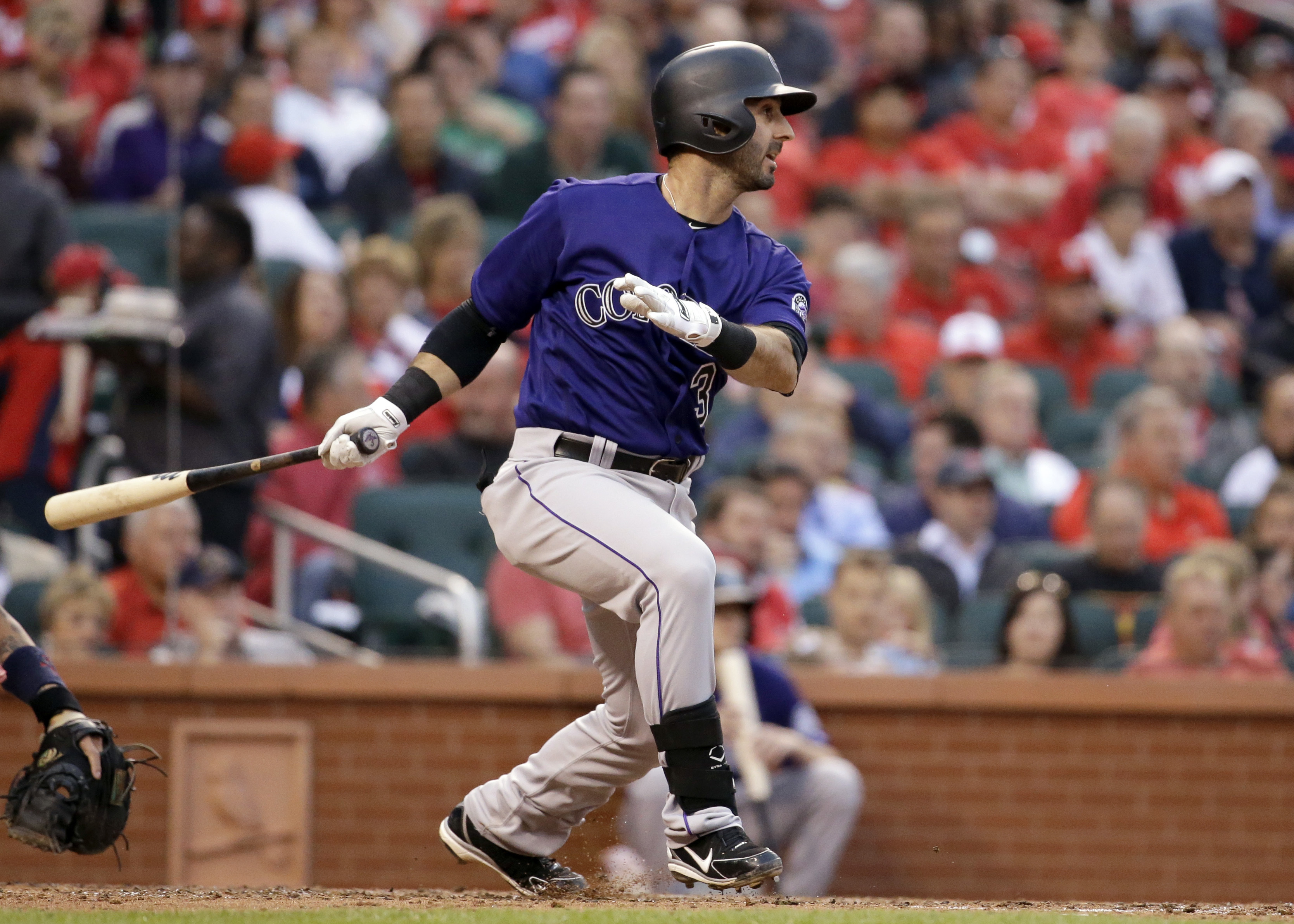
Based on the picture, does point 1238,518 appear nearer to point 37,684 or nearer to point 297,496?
point 297,496

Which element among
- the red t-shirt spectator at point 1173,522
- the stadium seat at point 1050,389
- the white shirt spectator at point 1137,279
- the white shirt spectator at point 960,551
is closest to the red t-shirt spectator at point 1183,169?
the white shirt spectator at point 1137,279

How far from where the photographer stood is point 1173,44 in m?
11.1

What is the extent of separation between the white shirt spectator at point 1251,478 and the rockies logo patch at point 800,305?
422 centimetres

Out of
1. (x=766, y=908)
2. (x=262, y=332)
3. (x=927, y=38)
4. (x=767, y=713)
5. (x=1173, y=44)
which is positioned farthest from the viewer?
(x=1173, y=44)

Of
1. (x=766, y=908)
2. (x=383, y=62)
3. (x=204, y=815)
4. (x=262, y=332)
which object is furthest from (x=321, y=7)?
(x=766, y=908)

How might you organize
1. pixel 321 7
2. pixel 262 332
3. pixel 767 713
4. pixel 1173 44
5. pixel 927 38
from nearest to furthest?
pixel 767 713
pixel 262 332
pixel 321 7
pixel 927 38
pixel 1173 44

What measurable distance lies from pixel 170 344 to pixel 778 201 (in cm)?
419

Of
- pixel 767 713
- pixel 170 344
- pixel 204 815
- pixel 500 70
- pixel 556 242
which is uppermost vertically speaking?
pixel 500 70

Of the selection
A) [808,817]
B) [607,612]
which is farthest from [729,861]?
[808,817]

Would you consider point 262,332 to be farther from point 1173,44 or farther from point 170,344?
point 1173,44

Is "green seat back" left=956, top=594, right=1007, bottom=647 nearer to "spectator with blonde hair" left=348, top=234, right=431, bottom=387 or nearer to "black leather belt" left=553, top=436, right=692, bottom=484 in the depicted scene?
"spectator with blonde hair" left=348, top=234, right=431, bottom=387

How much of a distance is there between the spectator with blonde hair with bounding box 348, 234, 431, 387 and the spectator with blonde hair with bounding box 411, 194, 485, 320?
0.14m

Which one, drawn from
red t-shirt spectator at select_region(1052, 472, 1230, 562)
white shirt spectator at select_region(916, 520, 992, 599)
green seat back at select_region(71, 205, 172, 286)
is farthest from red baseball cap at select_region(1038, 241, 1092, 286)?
green seat back at select_region(71, 205, 172, 286)

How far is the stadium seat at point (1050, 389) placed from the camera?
831cm
